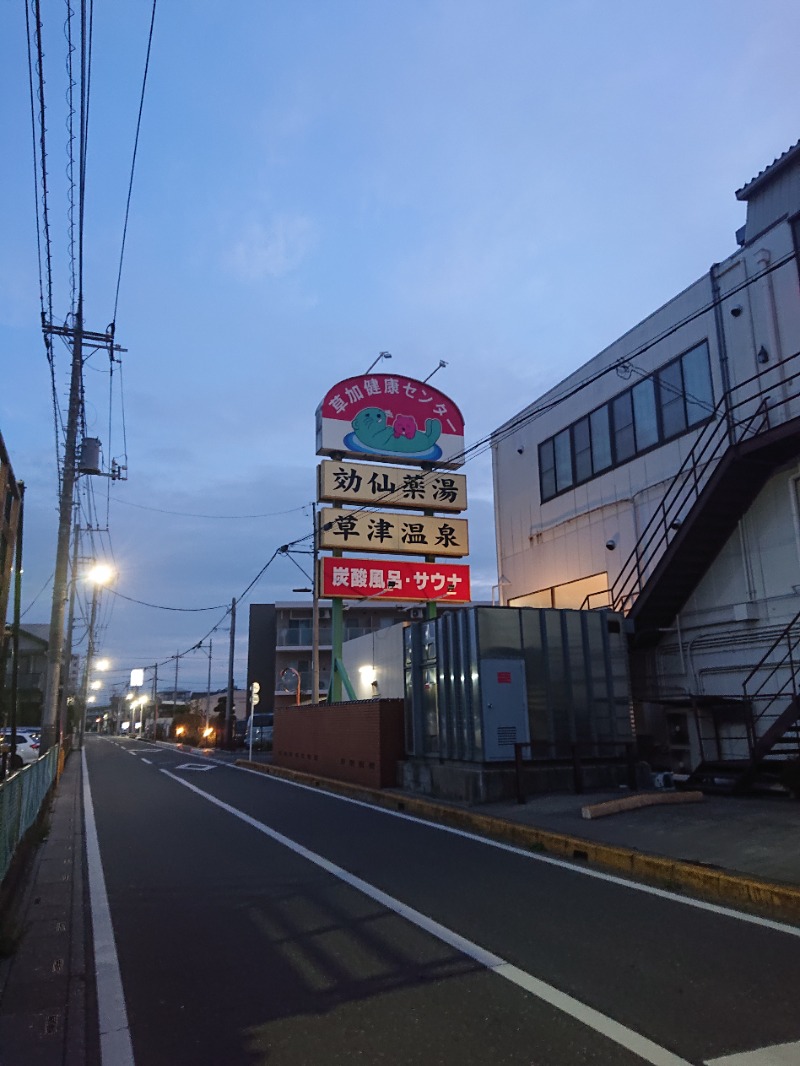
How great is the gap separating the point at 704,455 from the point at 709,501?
2141mm

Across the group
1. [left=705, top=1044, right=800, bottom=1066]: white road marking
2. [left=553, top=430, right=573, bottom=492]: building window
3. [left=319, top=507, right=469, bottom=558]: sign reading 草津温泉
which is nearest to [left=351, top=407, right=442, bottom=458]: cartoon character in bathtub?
[left=319, top=507, right=469, bottom=558]: sign reading 草津温泉

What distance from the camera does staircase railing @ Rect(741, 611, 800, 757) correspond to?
1219cm

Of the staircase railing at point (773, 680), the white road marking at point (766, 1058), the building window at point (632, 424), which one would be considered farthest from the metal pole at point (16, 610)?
the building window at point (632, 424)

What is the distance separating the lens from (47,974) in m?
5.13

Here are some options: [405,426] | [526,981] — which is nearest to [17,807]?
[526,981]

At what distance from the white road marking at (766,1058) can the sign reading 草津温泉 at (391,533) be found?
17.3m

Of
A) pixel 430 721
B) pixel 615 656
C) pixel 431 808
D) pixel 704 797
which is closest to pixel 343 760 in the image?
pixel 430 721

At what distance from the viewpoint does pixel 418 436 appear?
73.8 ft

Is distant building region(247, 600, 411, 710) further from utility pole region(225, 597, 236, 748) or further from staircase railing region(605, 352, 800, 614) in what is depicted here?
staircase railing region(605, 352, 800, 614)

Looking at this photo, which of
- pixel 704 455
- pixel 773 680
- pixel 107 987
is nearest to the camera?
A: pixel 107 987

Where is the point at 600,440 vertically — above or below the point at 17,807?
above

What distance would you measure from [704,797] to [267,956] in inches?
321

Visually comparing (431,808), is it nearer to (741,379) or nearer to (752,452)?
(752,452)

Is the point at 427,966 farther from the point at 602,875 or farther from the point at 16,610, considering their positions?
the point at 16,610
